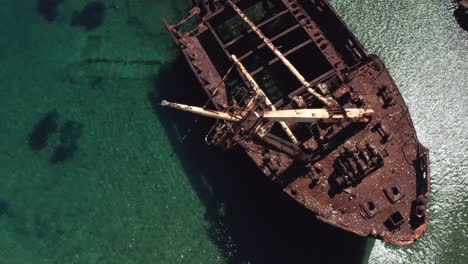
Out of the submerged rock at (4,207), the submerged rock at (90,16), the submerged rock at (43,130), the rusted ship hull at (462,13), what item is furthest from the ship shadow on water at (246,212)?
the rusted ship hull at (462,13)

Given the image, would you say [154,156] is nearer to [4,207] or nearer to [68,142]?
[68,142]

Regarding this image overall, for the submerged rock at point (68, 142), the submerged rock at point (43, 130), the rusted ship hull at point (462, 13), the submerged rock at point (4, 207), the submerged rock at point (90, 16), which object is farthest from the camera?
the submerged rock at point (90, 16)

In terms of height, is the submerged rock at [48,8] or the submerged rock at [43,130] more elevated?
the submerged rock at [48,8]

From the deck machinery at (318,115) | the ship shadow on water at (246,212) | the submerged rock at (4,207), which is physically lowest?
the submerged rock at (4,207)

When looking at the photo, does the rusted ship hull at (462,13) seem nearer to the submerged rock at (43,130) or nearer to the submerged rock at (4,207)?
the submerged rock at (43,130)

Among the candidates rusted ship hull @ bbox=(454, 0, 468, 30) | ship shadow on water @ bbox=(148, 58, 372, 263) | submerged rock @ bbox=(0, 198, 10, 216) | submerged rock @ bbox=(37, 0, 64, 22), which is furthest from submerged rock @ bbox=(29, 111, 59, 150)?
rusted ship hull @ bbox=(454, 0, 468, 30)

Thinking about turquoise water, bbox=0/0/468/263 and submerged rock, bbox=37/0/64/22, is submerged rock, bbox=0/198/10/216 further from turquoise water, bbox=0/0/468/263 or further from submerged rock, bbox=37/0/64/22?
submerged rock, bbox=37/0/64/22

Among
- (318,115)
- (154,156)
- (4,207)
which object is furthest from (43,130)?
(318,115)
